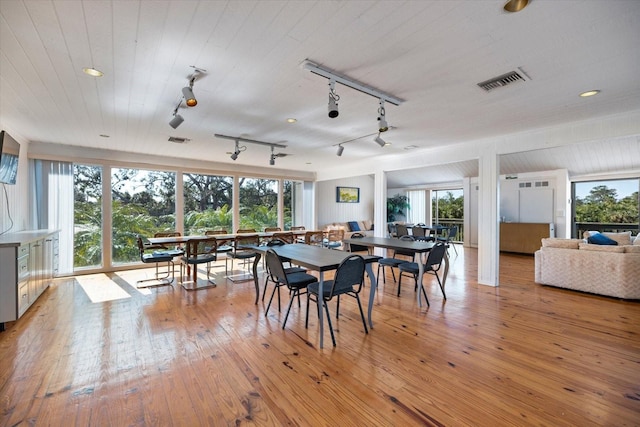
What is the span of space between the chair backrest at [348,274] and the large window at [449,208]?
8849 mm

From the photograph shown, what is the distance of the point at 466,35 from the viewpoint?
2035 millimetres

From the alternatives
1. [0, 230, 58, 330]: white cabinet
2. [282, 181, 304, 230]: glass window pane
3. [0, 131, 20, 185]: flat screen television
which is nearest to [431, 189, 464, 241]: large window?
[282, 181, 304, 230]: glass window pane

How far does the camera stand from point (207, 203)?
7180mm

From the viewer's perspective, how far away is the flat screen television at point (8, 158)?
3.51 metres

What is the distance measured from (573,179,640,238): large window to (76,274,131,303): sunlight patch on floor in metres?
11.1

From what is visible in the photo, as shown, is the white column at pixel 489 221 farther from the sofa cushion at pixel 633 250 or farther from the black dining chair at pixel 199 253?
the black dining chair at pixel 199 253

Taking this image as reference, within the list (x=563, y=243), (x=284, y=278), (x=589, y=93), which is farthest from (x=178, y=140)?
(x=563, y=243)

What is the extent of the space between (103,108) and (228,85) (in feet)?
6.01

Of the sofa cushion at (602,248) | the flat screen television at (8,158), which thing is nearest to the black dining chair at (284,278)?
the flat screen television at (8,158)

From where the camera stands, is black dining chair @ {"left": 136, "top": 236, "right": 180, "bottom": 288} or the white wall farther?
the white wall

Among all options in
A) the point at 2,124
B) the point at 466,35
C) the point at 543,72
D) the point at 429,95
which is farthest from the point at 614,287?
the point at 2,124

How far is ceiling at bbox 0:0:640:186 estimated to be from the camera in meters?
1.81

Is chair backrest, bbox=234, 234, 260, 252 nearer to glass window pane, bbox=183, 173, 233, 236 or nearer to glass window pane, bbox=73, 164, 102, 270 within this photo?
glass window pane, bbox=183, 173, 233, 236

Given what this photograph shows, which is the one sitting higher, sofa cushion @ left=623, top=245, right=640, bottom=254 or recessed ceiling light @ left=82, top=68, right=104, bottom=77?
recessed ceiling light @ left=82, top=68, right=104, bottom=77
